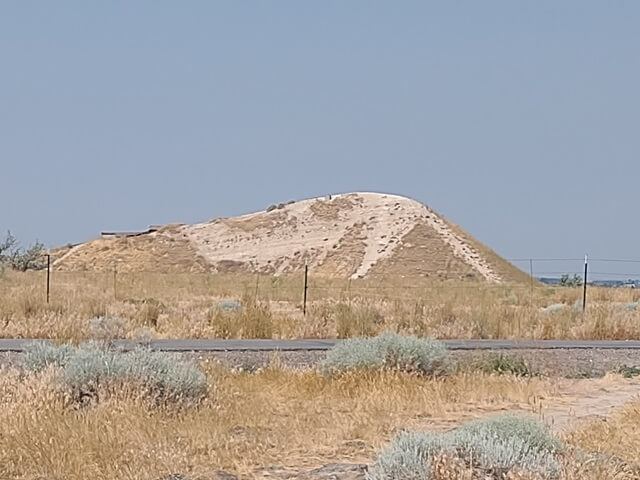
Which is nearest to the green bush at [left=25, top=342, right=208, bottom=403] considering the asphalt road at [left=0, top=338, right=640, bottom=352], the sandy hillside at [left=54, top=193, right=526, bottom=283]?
the asphalt road at [left=0, top=338, right=640, bottom=352]

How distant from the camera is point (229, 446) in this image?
34.1 feet

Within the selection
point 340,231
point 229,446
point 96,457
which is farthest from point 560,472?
point 340,231

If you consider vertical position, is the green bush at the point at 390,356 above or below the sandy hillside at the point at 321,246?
below

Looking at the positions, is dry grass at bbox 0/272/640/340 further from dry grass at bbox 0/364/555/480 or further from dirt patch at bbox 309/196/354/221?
dirt patch at bbox 309/196/354/221

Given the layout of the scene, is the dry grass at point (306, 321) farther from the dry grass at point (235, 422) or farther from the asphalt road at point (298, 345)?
the dry grass at point (235, 422)

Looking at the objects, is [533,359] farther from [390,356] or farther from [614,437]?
[614,437]

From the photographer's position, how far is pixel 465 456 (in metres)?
8.46

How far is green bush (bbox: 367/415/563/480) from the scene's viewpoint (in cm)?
826

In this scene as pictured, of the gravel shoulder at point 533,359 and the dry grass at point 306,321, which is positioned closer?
the gravel shoulder at point 533,359

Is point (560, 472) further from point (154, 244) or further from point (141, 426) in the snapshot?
point (154, 244)

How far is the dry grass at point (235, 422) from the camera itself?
9500mm

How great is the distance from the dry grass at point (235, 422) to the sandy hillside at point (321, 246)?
85065 millimetres

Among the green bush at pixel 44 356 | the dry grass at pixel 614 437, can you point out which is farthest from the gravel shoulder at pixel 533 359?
the dry grass at pixel 614 437

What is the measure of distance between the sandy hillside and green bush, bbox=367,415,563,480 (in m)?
91.1
